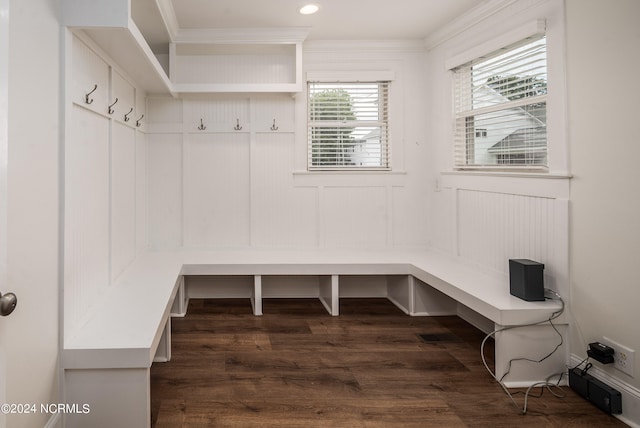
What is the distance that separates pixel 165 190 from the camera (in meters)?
4.40

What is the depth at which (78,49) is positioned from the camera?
229cm


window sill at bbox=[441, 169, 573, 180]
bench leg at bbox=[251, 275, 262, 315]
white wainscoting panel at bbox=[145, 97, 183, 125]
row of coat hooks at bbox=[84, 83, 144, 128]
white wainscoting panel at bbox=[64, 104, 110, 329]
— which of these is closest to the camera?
white wainscoting panel at bbox=[64, 104, 110, 329]

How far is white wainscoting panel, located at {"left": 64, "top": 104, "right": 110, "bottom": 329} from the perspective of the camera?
2.14 metres

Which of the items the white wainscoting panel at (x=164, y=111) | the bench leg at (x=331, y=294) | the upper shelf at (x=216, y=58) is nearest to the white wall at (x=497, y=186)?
the bench leg at (x=331, y=294)

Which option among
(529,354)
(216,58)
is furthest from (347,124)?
(529,354)

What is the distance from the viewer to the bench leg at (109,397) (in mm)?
2020

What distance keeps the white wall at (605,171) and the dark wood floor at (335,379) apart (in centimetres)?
48

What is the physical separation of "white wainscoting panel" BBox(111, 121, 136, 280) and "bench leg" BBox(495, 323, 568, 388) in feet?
8.07

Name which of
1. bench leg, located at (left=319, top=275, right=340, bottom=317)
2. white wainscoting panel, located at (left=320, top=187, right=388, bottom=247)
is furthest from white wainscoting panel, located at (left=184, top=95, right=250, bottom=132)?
bench leg, located at (left=319, top=275, right=340, bottom=317)

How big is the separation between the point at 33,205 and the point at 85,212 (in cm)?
70

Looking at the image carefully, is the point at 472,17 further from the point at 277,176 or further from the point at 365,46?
the point at 277,176

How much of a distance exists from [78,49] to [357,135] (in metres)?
2.71

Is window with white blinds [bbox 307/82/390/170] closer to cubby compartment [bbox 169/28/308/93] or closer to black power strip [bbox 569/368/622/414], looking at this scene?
cubby compartment [bbox 169/28/308/93]

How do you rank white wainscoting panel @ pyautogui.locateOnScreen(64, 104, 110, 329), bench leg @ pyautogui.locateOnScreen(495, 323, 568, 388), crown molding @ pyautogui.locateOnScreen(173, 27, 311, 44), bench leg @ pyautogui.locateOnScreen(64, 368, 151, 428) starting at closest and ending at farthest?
bench leg @ pyautogui.locateOnScreen(64, 368, 151, 428) → white wainscoting panel @ pyautogui.locateOnScreen(64, 104, 110, 329) → bench leg @ pyautogui.locateOnScreen(495, 323, 568, 388) → crown molding @ pyautogui.locateOnScreen(173, 27, 311, 44)
